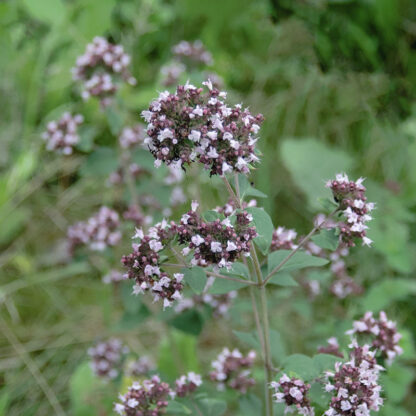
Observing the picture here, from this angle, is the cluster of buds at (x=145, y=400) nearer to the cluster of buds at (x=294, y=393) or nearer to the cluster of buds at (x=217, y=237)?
the cluster of buds at (x=294, y=393)

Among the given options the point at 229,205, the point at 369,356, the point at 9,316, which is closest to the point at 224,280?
the point at 229,205

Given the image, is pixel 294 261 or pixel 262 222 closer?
pixel 262 222

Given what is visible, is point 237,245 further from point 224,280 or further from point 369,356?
point 369,356

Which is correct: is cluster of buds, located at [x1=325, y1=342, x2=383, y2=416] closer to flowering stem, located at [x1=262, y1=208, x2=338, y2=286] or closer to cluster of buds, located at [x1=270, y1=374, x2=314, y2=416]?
cluster of buds, located at [x1=270, y1=374, x2=314, y2=416]

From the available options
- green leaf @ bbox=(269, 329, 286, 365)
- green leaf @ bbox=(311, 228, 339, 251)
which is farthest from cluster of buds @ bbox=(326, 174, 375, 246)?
green leaf @ bbox=(269, 329, 286, 365)

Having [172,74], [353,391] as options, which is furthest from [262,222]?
[172,74]

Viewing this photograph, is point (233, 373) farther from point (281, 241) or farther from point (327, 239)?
point (327, 239)
